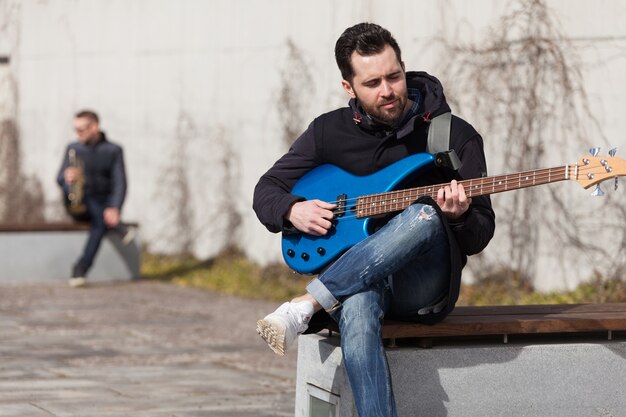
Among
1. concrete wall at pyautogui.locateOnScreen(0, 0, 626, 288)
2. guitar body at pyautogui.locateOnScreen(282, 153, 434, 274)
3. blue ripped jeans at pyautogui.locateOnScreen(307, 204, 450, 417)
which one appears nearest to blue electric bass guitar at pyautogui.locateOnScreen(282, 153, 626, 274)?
guitar body at pyautogui.locateOnScreen(282, 153, 434, 274)

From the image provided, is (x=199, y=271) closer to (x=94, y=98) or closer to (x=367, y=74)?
(x=94, y=98)

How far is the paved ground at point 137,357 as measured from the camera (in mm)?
6469

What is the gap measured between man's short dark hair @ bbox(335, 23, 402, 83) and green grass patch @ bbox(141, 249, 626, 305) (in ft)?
13.4

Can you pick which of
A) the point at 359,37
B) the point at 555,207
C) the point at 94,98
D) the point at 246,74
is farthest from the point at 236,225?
the point at 359,37

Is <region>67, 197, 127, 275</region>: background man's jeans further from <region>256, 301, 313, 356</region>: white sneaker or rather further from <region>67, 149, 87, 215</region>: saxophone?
<region>256, 301, 313, 356</region>: white sneaker

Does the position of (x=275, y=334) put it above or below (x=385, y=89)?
below

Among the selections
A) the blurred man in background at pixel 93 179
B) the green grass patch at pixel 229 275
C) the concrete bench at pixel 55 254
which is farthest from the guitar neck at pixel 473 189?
the concrete bench at pixel 55 254

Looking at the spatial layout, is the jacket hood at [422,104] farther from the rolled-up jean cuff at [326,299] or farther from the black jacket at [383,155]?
the rolled-up jean cuff at [326,299]

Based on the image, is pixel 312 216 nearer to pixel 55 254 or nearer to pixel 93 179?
pixel 93 179

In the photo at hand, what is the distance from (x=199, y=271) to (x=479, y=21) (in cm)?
412

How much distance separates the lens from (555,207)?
30.7ft

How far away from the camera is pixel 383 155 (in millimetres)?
4988

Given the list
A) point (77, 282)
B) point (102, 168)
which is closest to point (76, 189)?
point (102, 168)

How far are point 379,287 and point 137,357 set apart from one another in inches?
138
